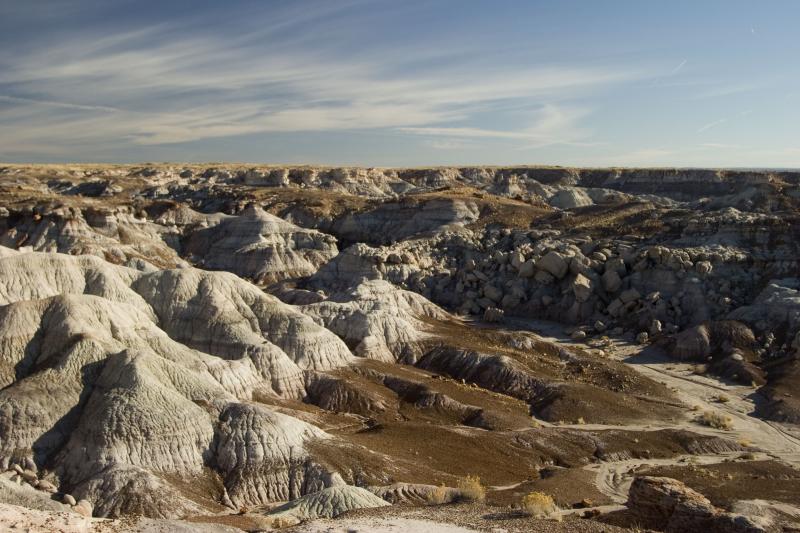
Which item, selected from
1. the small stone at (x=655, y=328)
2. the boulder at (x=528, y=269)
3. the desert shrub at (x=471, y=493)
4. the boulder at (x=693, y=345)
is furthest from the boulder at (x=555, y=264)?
the desert shrub at (x=471, y=493)

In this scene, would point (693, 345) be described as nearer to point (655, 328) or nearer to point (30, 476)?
point (655, 328)

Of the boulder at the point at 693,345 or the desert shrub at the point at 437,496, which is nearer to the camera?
the desert shrub at the point at 437,496

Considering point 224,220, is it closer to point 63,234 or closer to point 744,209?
point 63,234

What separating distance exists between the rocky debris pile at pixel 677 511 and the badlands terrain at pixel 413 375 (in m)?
0.07

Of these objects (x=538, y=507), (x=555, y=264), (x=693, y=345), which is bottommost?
(x=693, y=345)

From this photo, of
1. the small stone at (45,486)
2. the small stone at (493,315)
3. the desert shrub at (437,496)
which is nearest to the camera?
the desert shrub at (437,496)

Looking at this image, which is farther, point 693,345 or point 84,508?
point 693,345

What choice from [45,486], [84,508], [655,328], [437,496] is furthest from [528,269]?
[84,508]

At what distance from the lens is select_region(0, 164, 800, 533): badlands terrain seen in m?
26.8

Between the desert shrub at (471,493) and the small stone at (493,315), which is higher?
the desert shrub at (471,493)

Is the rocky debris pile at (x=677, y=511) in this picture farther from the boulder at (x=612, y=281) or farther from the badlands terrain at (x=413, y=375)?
the boulder at (x=612, y=281)

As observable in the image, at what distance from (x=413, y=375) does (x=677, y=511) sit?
29.1 metres

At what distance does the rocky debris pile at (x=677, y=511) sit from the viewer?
1969 centimetres

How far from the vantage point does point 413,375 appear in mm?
49062
